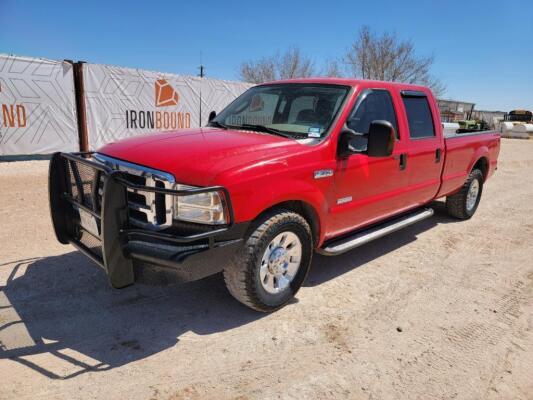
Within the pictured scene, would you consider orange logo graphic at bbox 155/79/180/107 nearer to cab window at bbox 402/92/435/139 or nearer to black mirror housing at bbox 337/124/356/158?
cab window at bbox 402/92/435/139

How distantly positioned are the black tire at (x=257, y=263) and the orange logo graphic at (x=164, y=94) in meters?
9.80

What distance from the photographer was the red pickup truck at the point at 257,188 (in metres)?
2.83

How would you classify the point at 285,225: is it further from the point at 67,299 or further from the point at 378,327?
the point at 67,299

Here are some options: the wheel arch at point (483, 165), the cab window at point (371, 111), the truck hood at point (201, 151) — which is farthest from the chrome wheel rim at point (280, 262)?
the wheel arch at point (483, 165)

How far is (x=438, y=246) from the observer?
532 centimetres

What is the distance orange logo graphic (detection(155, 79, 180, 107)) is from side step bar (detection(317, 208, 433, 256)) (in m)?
8.99

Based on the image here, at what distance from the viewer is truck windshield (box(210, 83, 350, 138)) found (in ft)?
12.6

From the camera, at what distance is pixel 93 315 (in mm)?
3279

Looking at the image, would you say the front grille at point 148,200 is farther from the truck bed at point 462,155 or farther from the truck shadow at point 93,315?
the truck bed at point 462,155

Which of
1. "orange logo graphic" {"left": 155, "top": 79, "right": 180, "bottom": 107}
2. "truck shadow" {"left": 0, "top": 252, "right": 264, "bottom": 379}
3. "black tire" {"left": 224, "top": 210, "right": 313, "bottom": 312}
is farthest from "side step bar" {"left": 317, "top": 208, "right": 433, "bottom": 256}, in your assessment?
"orange logo graphic" {"left": 155, "top": 79, "right": 180, "bottom": 107}

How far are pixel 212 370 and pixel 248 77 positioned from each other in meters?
38.0

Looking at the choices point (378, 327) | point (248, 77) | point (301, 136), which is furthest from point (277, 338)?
point (248, 77)

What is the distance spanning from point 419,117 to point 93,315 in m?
4.16

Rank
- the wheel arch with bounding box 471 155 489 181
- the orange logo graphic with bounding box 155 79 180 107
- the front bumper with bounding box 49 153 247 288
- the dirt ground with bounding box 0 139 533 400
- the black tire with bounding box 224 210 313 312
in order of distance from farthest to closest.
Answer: the orange logo graphic with bounding box 155 79 180 107 → the wheel arch with bounding box 471 155 489 181 → the black tire with bounding box 224 210 313 312 → the front bumper with bounding box 49 153 247 288 → the dirt ground with bounding box 0 139 533 400
